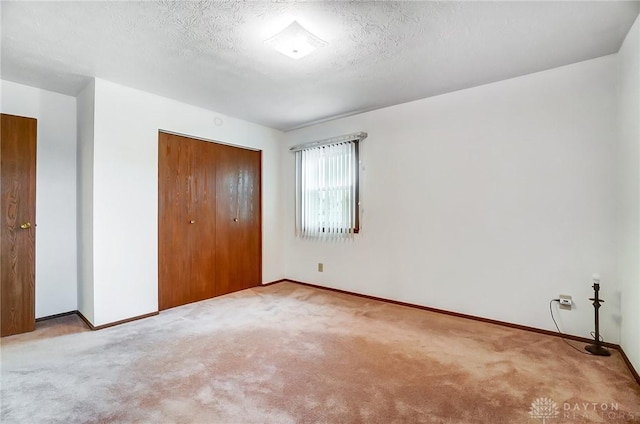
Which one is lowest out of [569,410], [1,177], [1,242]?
[569,410]

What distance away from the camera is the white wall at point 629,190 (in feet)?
6.59

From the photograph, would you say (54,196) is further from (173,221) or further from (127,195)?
(173,221)

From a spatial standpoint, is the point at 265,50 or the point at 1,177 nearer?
the point at 265,50

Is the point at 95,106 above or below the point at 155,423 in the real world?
above

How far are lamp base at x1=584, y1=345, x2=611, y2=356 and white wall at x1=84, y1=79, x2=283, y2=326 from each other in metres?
4.10

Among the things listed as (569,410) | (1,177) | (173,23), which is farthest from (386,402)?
(1,177)

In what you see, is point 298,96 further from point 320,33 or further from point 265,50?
point 320,33

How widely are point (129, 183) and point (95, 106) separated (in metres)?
0.79

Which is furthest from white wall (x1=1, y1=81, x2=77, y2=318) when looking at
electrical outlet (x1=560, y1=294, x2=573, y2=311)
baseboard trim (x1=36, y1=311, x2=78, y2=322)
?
electrical outlet (x1=560, y1=294, x2=573, y2=311)

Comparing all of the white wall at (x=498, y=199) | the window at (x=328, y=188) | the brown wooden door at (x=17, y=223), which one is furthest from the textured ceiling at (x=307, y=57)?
the window at (x=328, y=188)

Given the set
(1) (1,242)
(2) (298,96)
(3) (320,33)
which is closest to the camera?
(3) (320,33)

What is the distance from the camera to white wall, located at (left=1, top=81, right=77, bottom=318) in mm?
3135

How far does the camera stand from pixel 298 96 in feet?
11.1

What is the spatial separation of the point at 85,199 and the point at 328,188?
2795mm
